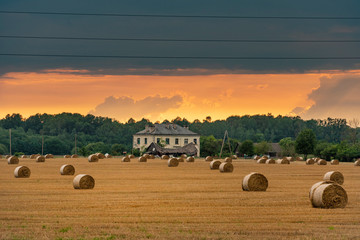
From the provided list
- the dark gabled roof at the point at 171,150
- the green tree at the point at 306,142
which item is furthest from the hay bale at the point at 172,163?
the dark gabled roof at the point at 171,150

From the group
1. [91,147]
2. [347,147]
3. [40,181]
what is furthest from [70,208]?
[91,147]

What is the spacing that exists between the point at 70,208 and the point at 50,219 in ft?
11.0

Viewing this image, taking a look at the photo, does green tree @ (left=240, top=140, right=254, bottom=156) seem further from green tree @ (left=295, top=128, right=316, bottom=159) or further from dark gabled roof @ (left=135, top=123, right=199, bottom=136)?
green tree @ (left=295, top=128, right=316, bottom=159)

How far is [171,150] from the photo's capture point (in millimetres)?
147250

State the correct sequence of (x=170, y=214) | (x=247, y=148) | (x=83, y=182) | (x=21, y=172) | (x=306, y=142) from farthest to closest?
1. (x=247, y=148)
2. (x=306, y=142)
3. (x=21, y=172)
4. (x=83, y=182)
5. (x=170, y=214)

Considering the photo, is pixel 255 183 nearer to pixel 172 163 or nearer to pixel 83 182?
pixel 83 182

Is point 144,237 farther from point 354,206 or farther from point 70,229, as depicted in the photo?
point 354,206

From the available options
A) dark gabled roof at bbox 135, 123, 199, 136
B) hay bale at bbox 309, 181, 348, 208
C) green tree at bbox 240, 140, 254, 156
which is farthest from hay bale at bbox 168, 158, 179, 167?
dark gabled roof at bbox 135, 123, 199, 136

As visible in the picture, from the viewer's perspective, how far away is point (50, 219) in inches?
909

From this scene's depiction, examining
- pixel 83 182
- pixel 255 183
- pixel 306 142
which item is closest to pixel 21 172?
pixel 83 182

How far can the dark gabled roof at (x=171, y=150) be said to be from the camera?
14138cm

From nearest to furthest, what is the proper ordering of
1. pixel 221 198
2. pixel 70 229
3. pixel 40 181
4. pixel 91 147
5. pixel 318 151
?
pixel 70 229, pixel 221 198, pixel 40 181, pixel 318 151, pixel 91 147

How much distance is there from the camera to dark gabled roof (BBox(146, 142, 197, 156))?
14138 centimetres

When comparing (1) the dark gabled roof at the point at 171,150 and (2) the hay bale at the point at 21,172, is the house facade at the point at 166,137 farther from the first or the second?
(2) the hay bale at the point at 21,172
